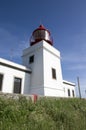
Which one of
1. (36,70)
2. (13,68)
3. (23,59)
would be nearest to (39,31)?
(23,59)

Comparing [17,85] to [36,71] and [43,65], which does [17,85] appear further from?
[43,65]

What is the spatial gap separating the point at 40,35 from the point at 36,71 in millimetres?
5971

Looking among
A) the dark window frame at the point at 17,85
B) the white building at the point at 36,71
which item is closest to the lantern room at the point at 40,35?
the white building at the point at 36,71

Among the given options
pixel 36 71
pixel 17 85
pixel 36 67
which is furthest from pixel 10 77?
pixel 36 67

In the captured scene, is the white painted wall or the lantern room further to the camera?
the lantern room

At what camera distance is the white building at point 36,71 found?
12.7 metres

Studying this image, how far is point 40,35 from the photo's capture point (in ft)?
58.9

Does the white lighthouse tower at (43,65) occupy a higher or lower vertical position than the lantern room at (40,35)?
lower

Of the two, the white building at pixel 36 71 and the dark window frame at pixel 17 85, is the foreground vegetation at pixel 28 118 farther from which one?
the dark window frame at pixel 17 85

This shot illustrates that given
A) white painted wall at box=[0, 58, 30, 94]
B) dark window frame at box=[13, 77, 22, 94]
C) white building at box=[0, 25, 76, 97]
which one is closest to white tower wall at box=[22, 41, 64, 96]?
white building at box=[0, 25, 76, 97]

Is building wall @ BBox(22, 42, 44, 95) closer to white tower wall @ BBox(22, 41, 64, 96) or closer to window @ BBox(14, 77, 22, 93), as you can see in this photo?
white tower wall @ BBox(22, 41, 64, 96)

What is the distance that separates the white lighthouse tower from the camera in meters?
14.4

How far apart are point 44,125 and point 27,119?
78cm

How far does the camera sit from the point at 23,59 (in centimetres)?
1797
